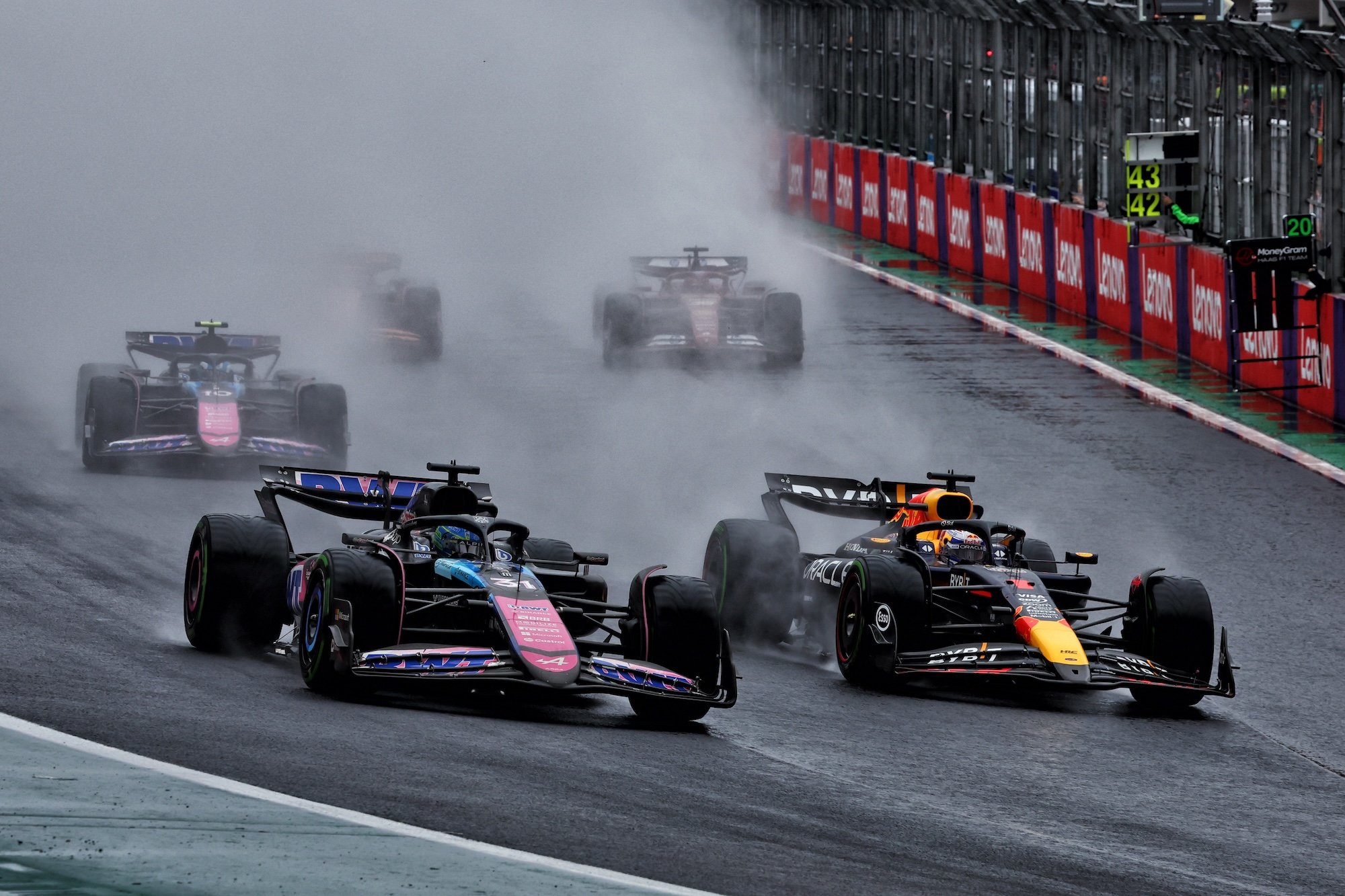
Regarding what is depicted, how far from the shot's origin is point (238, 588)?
11883mm

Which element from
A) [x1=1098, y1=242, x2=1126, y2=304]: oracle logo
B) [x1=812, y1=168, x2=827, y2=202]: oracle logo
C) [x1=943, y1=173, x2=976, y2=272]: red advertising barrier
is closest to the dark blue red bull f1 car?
[x1=1098, y1=242, x2=1126, y2=304]: oracle logo

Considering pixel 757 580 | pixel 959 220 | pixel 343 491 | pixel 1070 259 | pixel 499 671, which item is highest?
pixel 959 220

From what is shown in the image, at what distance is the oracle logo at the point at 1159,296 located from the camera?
88.7ft

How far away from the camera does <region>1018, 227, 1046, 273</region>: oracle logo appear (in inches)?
1254

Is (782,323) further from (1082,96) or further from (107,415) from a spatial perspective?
(107,415)

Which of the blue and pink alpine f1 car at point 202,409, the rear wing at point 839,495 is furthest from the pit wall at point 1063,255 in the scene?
the blue and pink alpine f1 car at point 202,409

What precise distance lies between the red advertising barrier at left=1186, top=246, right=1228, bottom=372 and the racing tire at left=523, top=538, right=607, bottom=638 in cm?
1422

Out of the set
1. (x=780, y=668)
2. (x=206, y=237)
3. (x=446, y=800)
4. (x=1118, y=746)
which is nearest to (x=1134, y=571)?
(x=780, y=668)

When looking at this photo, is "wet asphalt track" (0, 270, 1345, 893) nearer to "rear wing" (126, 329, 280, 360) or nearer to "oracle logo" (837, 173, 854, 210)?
"rear wing" (126, 329, 280, 360)

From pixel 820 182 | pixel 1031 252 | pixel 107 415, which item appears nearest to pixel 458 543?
pixel 107 415

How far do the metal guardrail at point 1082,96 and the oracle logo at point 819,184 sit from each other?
0.94 meters

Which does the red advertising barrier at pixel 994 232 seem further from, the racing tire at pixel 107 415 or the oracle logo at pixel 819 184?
the racing tire at pixel 107 415

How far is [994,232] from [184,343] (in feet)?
54.9

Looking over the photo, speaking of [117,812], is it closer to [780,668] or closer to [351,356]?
[780,668]
